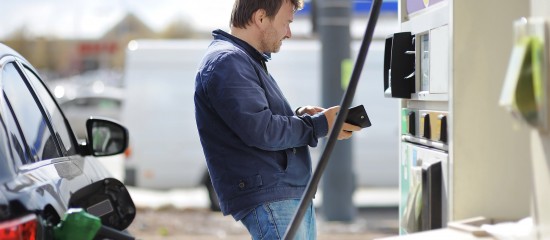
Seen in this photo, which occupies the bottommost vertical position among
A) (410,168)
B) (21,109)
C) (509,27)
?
(410,168)

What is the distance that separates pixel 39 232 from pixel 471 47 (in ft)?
4.84

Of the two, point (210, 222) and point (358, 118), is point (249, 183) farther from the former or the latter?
point (210, 222)

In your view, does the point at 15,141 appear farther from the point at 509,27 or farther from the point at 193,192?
the point at 193,192

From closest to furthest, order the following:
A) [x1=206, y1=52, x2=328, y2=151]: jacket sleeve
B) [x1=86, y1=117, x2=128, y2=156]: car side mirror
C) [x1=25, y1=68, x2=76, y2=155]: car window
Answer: [x1=206, y1=52, x2=328, y2=151]: jacket sleeve, [x1=25, y1=68, x2=76, y2=155]: car window, [x1=86, y1=117, x2=128, y2=156]: car side mirror

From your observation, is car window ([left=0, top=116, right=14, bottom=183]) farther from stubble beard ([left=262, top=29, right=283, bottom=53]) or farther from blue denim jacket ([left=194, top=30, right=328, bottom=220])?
stubble beard ([left=262, top=29, right=283, bottom=53])

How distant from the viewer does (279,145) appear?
384cm

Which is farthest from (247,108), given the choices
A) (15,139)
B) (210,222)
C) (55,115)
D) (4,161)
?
(210,222)

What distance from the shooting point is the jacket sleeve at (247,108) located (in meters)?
3.76

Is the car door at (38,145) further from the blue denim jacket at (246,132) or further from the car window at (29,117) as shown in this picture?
the blue denim jacket at (246,132)

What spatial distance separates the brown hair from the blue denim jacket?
12 cm

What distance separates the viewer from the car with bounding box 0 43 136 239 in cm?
301

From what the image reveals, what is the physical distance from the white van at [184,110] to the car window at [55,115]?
24.0ft

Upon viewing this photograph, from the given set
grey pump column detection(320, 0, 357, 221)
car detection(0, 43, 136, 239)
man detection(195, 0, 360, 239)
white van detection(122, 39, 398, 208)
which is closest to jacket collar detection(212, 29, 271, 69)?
man detection(195, 0, 360, 239)

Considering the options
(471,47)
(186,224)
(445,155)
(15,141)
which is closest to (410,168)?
(445,155)
